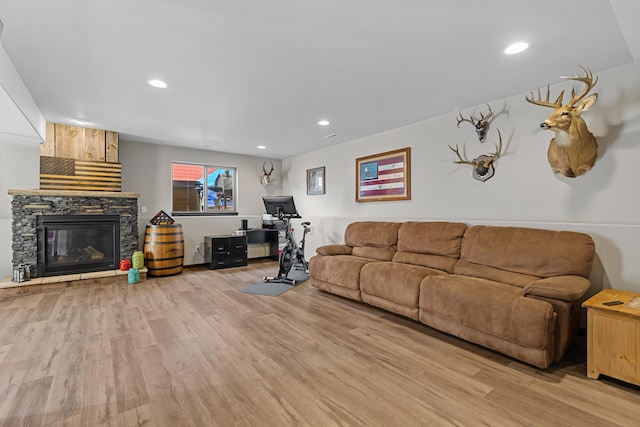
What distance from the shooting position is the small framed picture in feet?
19.0

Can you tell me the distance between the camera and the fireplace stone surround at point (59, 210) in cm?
391

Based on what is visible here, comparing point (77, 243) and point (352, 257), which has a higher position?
point (77, 243)

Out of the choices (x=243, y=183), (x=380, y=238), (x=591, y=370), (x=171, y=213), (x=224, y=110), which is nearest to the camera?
(x=591, y=370)

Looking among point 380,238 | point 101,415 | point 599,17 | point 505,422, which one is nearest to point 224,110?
point 380,238

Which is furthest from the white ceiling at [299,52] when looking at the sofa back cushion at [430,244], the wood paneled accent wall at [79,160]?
the sofa back cushion at [430,244]

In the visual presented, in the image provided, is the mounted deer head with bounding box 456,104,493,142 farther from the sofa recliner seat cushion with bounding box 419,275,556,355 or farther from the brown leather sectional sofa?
the sofa recliner seat cushion with bounding box 419,275,556,355

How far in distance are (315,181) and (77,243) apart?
4.16m

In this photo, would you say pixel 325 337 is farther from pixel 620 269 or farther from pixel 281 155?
pixel 281 155

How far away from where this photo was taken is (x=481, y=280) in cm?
264

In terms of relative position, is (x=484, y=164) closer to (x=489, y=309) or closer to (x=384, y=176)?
(x=384, y=176)

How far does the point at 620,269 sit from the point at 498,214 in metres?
1.08

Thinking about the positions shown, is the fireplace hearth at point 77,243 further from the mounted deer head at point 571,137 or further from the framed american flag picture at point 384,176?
the mounted deer head at point 571,137

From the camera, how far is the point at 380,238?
403 centimetres

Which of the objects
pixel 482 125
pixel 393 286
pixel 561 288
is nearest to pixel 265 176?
pixel 393 286
